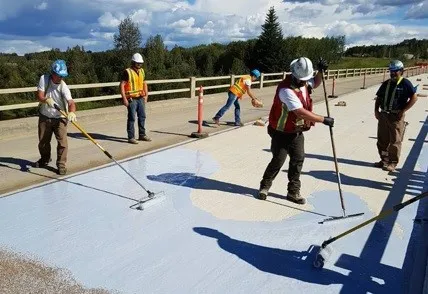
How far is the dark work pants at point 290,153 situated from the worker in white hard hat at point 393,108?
2.21m

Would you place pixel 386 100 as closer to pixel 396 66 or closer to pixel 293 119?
pixel 396 66

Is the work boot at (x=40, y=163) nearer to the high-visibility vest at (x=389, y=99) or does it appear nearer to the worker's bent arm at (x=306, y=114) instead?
the worker's bent arm at (x=306, y=114)

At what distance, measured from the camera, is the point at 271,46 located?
55.5 meters

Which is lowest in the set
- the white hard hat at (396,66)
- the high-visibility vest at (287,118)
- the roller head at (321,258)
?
the roller head at (321,258)

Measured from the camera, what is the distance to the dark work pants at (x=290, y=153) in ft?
15.6

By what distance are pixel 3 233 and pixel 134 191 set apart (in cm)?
167

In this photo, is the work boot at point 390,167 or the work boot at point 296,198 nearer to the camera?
the work boot at point 296,198

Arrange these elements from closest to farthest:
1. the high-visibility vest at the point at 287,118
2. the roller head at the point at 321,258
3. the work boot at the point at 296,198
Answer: the roller head at the point at 321,258 < the high-visibility vest at the point at 287,118 < the work boot at the point at 296,198

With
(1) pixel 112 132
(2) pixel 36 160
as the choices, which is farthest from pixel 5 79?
(2) pixel 36 160

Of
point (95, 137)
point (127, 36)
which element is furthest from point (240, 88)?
point (127, 36)

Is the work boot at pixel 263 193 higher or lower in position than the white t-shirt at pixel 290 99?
lower

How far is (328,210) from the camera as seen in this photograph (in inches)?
189

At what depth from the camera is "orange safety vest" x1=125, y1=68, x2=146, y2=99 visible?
779 cm

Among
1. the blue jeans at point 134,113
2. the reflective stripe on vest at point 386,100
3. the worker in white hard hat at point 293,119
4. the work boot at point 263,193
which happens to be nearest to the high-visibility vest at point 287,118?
the worker in white hard hat at point 293,119
